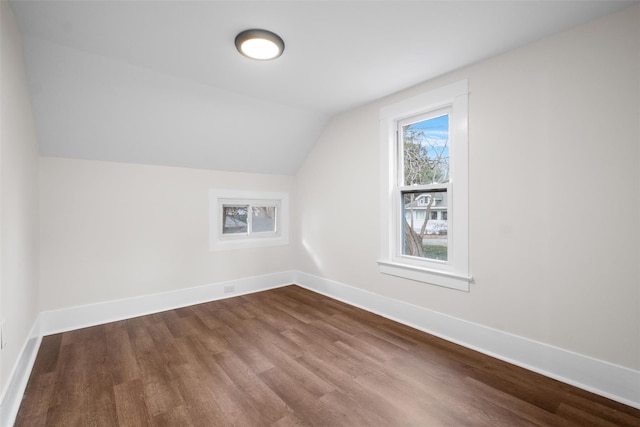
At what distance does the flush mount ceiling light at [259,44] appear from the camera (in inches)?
78.5

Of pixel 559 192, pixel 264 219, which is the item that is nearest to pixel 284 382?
pixel 559 192

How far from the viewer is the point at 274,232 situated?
178 inches

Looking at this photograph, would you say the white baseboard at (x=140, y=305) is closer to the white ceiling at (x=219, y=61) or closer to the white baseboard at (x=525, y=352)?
the white ceiling at (x=219, y=61)

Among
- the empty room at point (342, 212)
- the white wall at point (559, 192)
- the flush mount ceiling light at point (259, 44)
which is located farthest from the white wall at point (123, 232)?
the white wall at point (559, 192)

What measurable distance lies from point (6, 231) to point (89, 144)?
4.95ft

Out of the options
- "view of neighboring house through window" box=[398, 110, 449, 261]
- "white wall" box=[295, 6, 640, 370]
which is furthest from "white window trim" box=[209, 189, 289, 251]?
"white wall" box=[295, 6, 640, 370]

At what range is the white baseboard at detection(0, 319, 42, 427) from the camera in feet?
5.20

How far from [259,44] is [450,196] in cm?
210

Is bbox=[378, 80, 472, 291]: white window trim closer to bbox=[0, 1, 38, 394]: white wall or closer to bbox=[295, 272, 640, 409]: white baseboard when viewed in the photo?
bbox=[295, 272, 640, 409]: white baseboard

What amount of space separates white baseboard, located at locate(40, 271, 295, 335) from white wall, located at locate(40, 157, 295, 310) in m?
0.07

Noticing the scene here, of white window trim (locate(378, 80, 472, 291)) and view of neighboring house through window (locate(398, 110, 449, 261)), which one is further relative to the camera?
view of neighboring house through window (locate(398, 110, 449, 261))

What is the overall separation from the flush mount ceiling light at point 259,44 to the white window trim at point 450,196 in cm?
148

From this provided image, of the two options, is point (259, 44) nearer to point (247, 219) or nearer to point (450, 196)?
point (450, 196)

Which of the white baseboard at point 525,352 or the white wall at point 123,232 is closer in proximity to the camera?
the white baseboard at point 525,352
